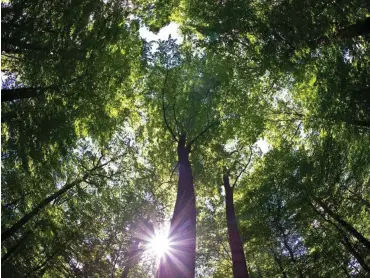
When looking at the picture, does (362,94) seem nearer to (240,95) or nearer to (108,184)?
(240,95)

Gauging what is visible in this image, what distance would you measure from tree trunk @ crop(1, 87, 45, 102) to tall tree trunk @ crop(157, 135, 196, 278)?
4090 millimetres

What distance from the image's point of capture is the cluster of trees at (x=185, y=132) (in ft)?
20.5

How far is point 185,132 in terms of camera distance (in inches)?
378

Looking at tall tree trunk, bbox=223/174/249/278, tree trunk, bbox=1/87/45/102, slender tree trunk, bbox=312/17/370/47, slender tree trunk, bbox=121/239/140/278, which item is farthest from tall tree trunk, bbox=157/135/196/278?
slender tree trunk, bbox=121/239/140/278

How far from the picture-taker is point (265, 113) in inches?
470

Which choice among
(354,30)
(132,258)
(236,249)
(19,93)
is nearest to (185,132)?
(236,249)

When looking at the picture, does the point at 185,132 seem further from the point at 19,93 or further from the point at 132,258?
the point at 132,258

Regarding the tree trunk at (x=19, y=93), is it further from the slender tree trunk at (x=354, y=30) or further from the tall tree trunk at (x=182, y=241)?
the slender tree trunk at (x=354, y=30)

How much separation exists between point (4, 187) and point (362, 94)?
33.5ft

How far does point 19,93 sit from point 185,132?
4.75 metres

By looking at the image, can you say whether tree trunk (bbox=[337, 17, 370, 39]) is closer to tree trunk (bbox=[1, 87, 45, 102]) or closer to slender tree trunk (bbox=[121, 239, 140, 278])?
tree trunk (bbox=[1, 87, 45, 102])

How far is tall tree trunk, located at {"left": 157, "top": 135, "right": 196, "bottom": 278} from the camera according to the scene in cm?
543

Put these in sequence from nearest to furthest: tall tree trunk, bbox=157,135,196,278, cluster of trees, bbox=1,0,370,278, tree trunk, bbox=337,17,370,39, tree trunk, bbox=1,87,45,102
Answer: tall tree trunk, bbox=157,135,196,278 < tree trunk, bbox=337,17,370,39 < cluster of trees, bbox=1,0,370,278 < tree trunk, bbox=1,87,45,102

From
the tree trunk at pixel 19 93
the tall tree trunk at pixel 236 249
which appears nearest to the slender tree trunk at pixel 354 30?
the tall tree trunk at pixel 236 249
